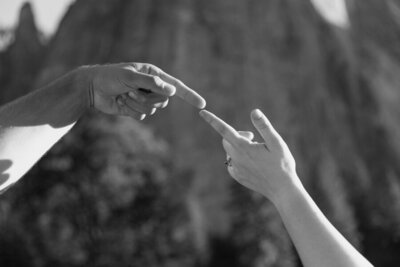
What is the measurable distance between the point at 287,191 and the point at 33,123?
3.12ft

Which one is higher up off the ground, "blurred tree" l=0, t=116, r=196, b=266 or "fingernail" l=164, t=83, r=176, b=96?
"fingernail" l=164, t=83, r=176, b=96

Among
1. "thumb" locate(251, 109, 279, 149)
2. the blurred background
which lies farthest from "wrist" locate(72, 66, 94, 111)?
the blurred background

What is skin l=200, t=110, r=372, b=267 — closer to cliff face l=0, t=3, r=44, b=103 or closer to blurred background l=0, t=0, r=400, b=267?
blurred background l=0, t=0, r=400, b=267

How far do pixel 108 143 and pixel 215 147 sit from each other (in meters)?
16.9

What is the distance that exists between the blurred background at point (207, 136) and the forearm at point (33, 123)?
23.1m

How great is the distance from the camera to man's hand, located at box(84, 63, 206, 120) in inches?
98.3

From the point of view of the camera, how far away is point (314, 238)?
2.10 metres

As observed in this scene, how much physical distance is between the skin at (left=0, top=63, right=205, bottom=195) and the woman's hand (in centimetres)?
23

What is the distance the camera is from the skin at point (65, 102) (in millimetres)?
2389

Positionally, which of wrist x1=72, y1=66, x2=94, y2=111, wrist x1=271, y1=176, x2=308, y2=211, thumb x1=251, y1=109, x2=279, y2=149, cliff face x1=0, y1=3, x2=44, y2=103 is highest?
wrist x1=72, y1=66, x2=94, y2=111

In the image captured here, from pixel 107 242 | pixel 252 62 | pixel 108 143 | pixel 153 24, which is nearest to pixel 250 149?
pixel 107 242

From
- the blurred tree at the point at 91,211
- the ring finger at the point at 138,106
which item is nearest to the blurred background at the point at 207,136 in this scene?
the blurred tree at the point at 91,211

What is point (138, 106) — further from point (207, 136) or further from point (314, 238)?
point (207, 136)

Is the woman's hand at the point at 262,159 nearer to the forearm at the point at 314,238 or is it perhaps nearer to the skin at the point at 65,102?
the forearm at the point at 314,238
